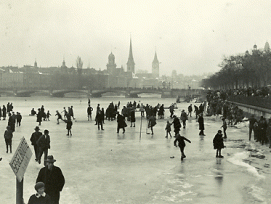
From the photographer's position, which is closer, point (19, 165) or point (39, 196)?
point (39, 196)

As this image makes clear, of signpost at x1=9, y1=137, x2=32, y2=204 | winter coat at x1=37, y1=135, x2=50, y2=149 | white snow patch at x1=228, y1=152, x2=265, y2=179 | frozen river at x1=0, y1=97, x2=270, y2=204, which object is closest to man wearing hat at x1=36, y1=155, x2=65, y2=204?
signpost at x1=9, y1=137, x2=32, y2=204

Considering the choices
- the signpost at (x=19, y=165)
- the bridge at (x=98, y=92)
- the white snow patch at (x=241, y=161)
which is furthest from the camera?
the bridge at (x=98, y=92)

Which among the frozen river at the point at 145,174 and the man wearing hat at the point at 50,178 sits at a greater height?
the man wearing hat at the point at 50,178

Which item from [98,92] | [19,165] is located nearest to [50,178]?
[19,165]

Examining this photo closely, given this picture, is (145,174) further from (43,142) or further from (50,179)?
(50,179)

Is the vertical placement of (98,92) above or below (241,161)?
above

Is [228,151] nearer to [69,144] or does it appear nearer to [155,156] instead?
[155,156]

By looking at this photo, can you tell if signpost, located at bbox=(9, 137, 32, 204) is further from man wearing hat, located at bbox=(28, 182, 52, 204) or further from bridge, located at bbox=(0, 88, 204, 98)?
bridge, located at bbox=(0, 88, 204, 98)

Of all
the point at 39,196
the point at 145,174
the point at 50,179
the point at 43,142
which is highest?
the point at 39,196

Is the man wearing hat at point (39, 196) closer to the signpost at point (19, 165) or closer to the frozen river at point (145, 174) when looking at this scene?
the signpost at point (19, 165)

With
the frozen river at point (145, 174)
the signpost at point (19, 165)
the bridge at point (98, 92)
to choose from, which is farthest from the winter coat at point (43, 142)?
the bridge at point (98, 92)

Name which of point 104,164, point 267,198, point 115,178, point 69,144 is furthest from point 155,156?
point 267,198
